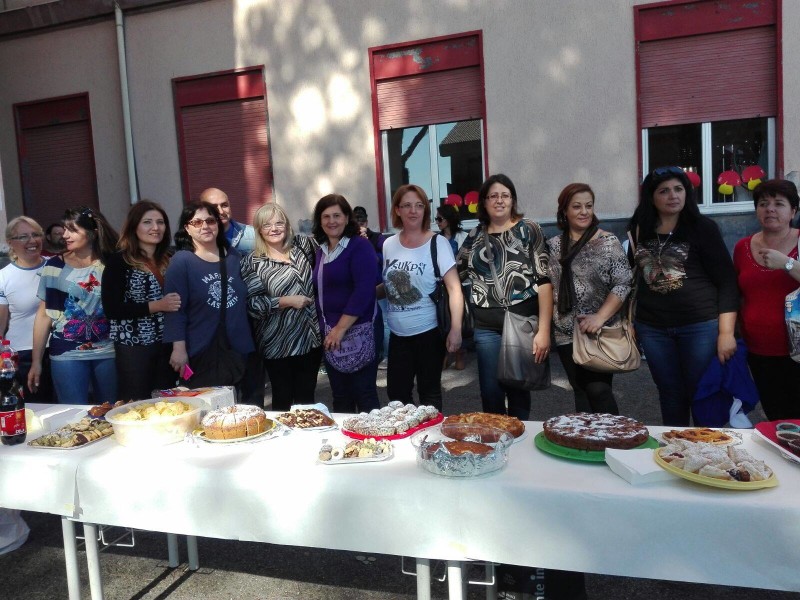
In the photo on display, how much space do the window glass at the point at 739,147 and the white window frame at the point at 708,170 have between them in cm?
4

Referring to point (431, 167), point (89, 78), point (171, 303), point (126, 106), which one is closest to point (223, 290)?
point (171, 303)

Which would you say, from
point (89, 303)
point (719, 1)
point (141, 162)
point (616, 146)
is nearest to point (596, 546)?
point (89, 303)

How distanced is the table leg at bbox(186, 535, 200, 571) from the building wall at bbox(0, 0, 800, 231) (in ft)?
18.3

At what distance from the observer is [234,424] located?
2289mm

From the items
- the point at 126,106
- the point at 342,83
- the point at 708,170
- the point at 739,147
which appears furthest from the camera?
the point at 126,106

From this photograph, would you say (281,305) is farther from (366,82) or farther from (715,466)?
(366,82)

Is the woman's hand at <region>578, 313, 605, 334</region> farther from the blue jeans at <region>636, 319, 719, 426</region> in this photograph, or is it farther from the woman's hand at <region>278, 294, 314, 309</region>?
the woman's hand at <region>278, 294, 314, 309</region>

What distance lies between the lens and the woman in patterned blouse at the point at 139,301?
3.22 meters

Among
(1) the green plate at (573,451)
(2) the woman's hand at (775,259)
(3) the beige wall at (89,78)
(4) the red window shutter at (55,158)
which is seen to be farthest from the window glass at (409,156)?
(1) the green plate at (573,451)

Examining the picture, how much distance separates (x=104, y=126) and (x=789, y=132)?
8.27 m

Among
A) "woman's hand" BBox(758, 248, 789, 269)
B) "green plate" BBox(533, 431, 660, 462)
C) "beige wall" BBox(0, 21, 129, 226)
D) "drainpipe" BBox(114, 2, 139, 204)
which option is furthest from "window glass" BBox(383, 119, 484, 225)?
"green plate" BBox(533, 431, 660, 462)

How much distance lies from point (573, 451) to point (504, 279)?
4.55 feet

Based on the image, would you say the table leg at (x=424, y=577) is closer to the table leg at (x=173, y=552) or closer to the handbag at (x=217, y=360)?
the table leg at (x=173, y=552)

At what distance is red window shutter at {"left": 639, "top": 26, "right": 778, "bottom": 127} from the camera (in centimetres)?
672
